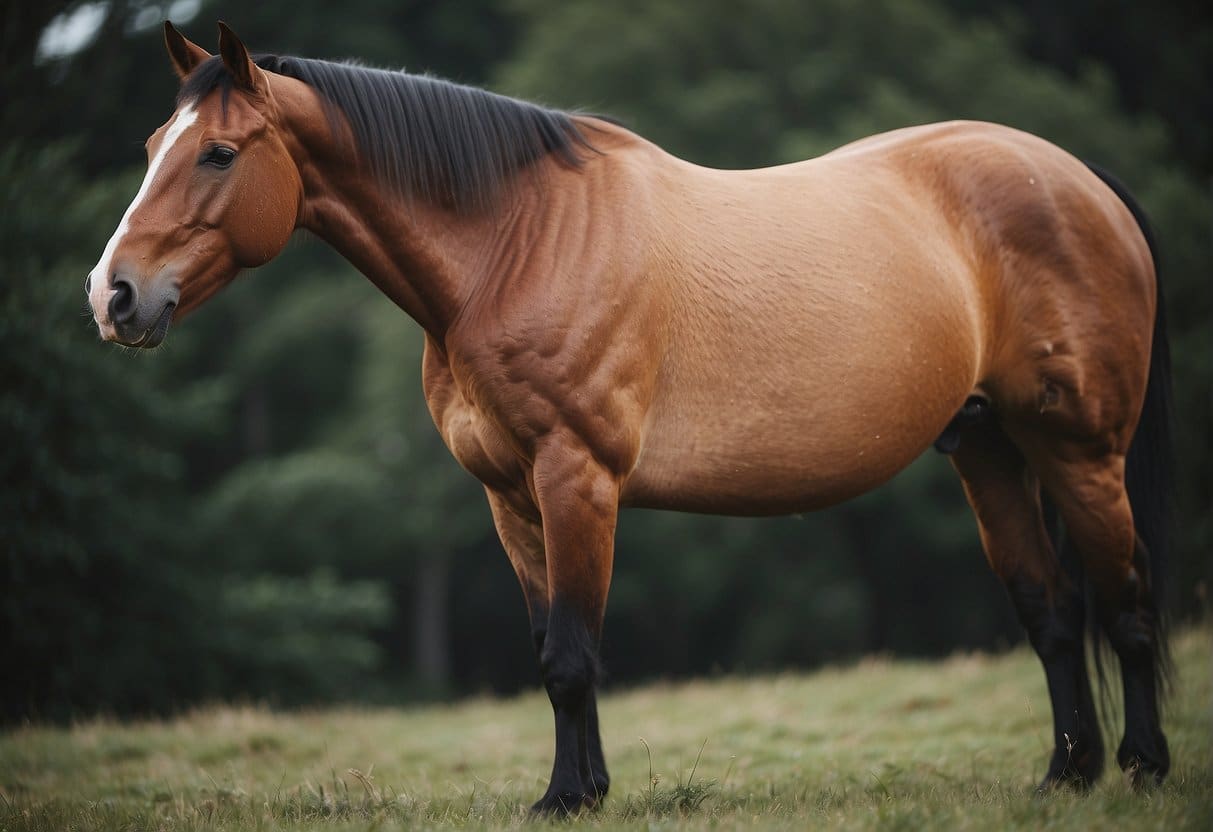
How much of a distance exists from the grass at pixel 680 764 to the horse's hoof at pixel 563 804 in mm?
77

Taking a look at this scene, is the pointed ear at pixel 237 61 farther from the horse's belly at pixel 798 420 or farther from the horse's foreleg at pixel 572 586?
the horse's belly at pixel 798 420

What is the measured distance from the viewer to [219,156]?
367 cm

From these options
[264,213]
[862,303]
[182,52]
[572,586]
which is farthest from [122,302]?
[862,303]

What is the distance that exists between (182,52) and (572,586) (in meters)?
2.33

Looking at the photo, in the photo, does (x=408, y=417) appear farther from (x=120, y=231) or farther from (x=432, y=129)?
(x=120, y=231)

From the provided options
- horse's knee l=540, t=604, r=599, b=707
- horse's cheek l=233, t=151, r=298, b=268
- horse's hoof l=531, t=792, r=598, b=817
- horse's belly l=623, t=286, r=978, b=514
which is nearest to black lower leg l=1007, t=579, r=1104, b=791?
horse's belly l=623, t=286, r=978, b=514

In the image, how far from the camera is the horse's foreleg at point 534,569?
4.26 meters

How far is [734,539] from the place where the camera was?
26.7m

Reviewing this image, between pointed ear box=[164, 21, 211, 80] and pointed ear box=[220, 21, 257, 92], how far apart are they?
21 centimetres

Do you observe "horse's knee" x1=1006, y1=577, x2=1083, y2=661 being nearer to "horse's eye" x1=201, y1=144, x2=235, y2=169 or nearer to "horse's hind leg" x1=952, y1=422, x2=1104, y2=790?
"horse's hind leg" x1=952, y1=422, x2=1104, y2=790

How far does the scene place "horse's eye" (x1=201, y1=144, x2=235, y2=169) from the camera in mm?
3652

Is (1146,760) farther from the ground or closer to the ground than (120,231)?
closer to the ground

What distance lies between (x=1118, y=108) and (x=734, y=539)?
48.3 ft

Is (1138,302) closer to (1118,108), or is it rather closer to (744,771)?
(744,771)
